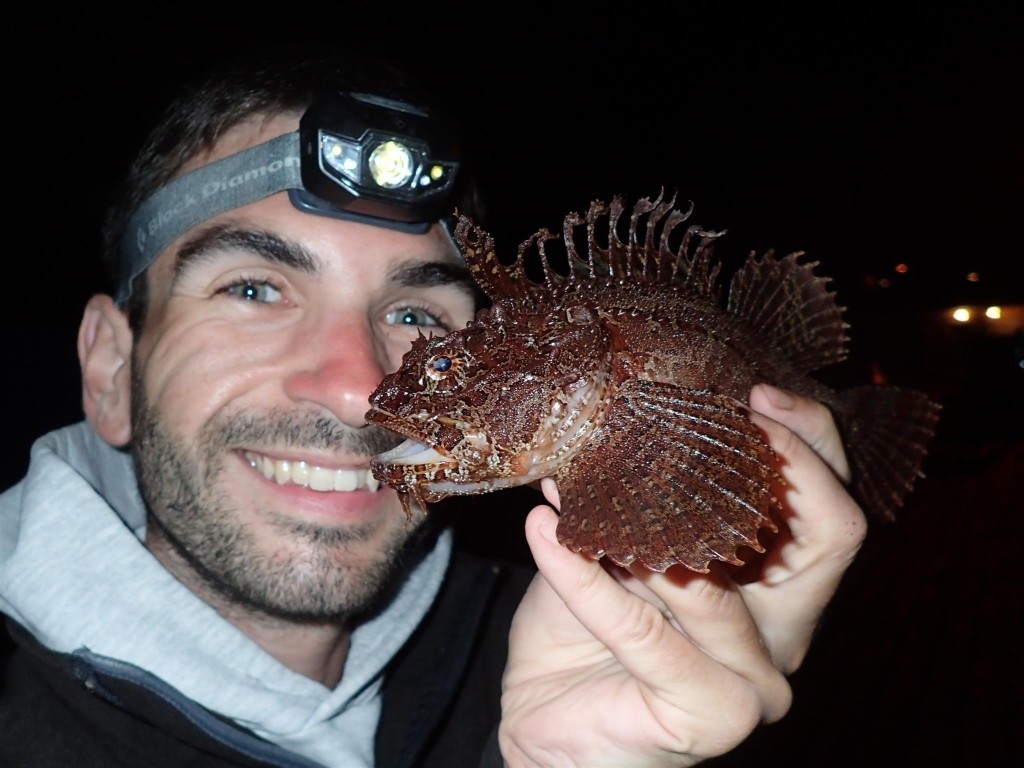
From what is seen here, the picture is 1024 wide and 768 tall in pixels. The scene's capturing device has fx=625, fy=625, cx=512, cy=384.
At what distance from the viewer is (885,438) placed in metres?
3.05

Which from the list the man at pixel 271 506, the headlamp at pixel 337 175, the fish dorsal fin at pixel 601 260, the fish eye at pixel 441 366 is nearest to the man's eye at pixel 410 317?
the man at pixel 271 506

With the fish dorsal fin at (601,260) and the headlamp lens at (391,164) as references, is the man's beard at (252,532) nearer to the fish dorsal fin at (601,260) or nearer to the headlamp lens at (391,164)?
the fish dorsal fin at (601,260)

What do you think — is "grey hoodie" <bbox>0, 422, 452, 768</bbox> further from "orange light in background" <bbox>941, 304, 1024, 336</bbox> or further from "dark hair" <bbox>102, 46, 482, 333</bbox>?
"orange light in background" <bbox>941, 304, 1024, 336</bbox>

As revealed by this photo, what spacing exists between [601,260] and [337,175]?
4.26ft

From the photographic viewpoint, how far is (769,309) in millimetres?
2822

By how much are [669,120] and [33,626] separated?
418 inches

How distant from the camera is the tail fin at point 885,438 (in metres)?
2.95

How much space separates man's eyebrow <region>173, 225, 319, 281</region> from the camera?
2.78 m

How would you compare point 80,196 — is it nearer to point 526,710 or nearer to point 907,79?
point 526,710

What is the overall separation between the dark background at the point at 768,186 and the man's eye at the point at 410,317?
3.90 feet

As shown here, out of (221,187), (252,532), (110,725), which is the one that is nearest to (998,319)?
(252,532)

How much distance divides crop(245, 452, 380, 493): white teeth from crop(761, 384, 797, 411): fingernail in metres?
1.78

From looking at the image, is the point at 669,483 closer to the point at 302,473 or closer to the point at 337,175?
the point at 302,473

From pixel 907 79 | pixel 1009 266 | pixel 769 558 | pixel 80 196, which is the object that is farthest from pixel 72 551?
pixel 907 79
